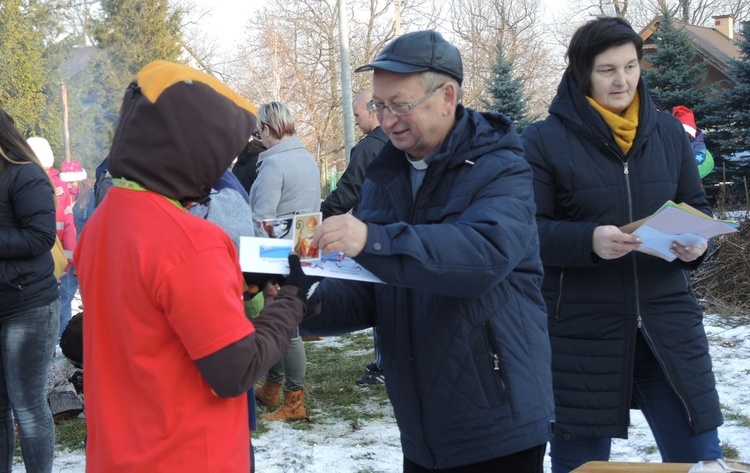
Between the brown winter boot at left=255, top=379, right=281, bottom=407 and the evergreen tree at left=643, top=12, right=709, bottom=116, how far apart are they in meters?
8.88

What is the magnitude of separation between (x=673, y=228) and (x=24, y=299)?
302 centimetres

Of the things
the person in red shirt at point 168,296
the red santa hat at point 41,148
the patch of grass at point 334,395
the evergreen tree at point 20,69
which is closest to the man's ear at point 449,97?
the person in red shirt at point 168,296

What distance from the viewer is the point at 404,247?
1.97m

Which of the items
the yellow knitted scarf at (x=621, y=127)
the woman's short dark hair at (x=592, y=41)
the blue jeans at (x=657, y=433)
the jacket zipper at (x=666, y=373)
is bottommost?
the blue jeans at (x=657, y=433)

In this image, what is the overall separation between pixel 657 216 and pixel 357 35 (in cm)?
3170

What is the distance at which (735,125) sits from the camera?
38.1 ft

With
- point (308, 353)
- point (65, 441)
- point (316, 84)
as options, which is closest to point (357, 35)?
point (316, 84)

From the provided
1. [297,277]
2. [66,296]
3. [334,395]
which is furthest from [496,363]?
[66,296]

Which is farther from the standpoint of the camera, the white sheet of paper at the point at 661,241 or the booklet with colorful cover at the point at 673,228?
the white sheet of paper at the point at 661,241

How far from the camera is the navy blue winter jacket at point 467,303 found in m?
2.00

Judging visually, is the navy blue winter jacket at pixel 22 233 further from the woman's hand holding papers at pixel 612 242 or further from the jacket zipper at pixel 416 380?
the woman's hand holding papers at pixel 612 242

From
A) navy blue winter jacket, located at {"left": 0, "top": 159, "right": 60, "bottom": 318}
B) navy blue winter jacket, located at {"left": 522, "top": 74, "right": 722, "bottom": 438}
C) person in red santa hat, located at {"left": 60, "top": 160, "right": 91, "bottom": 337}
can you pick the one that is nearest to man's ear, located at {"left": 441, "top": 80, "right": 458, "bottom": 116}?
navy blue winter jacket, located at {"left": 522, "top": 74, "right": 722, "bottom": 438}

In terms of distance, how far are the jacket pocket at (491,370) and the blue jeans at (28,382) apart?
263 cm

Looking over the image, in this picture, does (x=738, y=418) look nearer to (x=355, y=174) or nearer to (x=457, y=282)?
(x=355, y=174)
